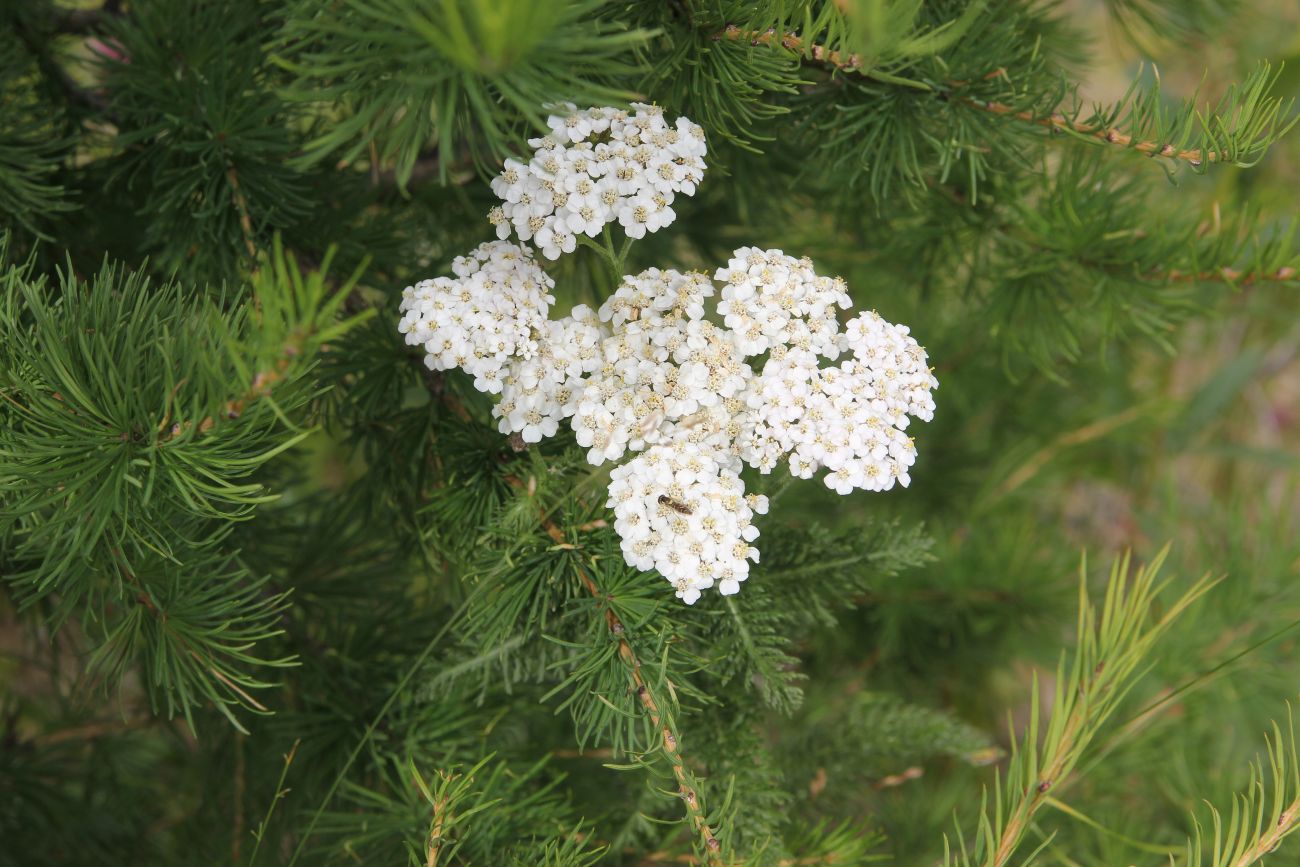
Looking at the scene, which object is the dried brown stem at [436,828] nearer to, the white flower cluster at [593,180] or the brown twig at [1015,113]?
the white flower cluster at [593,180]

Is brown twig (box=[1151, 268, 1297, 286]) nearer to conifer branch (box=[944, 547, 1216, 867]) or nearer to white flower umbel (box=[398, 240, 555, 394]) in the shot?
conifer branch (box=[944, 547, 1216, 867])

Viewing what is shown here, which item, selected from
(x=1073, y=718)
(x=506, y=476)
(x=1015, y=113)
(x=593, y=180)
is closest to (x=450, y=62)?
(x=593, y=180)

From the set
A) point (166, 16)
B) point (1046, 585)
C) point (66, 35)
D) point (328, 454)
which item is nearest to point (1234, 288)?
point (1046, 585)

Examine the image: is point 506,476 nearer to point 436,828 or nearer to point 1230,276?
point 436,828

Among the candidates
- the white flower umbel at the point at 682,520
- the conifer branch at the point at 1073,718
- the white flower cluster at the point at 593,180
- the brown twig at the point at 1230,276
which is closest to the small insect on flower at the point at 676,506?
the white flower umbel at the point at 682,520

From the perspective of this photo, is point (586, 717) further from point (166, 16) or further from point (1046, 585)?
point (1046, 585)

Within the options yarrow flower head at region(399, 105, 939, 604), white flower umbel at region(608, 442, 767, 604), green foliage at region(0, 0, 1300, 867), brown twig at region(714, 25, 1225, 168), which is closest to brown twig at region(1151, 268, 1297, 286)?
green foliage at region(0, 0, 1300, 867)

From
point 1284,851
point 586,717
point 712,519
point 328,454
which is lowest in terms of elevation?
point 328,454
